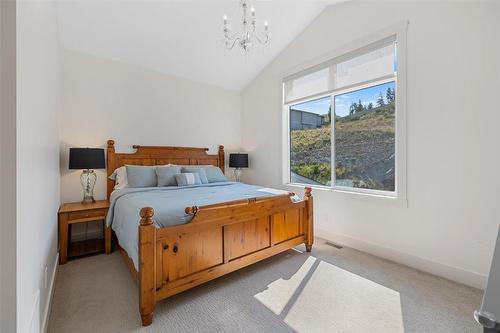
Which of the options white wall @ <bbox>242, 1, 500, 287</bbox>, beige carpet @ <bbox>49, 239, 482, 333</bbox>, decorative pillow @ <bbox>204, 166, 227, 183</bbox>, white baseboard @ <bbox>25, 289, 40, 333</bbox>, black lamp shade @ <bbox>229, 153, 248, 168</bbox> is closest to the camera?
white baseboard @ <bbox>25, 289, 40, 333</bbox>

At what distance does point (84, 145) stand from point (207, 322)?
290 centimetres

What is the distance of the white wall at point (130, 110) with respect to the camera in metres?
3.11

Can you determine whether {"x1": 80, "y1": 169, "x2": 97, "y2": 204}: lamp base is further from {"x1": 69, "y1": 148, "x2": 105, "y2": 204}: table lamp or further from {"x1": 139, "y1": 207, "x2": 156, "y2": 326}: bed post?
{"x1": 139, "y1": 207, "x2": 156, "y2": 326}: bed post

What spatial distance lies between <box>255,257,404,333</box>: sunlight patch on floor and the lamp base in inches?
102

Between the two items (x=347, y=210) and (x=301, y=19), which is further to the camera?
(x=301, y=19)

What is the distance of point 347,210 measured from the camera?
298 centimetres

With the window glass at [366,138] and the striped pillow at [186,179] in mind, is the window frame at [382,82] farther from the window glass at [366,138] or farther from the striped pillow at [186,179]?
the striped pillow at [186,179]

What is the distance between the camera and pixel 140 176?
3.18 m

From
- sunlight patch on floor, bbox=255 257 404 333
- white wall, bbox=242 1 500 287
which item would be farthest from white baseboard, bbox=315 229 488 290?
sunlight patch on floor, bbox=255 257 404 333

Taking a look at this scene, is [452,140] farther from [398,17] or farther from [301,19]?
[301,19]

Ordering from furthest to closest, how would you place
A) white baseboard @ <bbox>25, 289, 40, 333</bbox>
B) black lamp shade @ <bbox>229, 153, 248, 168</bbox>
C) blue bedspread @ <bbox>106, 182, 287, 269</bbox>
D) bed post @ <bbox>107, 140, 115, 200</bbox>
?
black lamp shade @ <bbox>229, 153, 248, 168</bbox>
bed post @ <bbox>107, 140, 115, 200</bbox>
blue bedspread @ <bbox>106, 182, 287, 269</bbox>
white baseboard @ <bbox>25, 289, 40, 333</bbox>

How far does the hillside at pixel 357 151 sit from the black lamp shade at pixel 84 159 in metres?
2.91

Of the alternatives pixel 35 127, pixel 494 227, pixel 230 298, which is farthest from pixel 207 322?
pixel 494 227

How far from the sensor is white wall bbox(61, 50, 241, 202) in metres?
3.11
